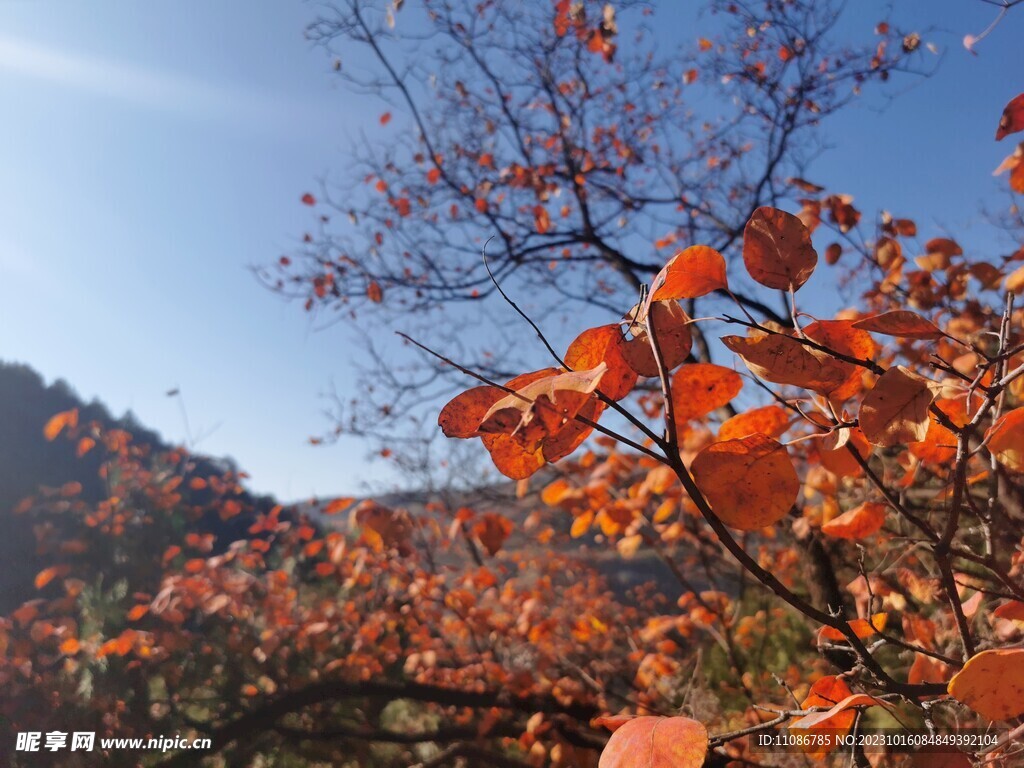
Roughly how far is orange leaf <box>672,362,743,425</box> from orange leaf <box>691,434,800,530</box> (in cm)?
9

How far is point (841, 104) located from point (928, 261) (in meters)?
2.53

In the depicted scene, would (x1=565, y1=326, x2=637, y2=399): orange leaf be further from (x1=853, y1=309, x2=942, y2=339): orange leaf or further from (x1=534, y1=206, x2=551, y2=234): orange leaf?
(x1=534, y1=206, x2=551, y2=234): orange leaf

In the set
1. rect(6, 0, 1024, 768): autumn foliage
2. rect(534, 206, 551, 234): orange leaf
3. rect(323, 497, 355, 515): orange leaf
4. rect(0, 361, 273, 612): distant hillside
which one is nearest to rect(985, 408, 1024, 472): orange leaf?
rect(6, 0, 1024, 768): autumn foliage

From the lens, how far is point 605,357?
17.1 inches

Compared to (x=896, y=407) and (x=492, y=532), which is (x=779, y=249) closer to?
(x=896, y=407)

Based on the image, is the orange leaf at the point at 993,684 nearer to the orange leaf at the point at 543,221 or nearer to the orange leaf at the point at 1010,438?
the orange leaf at the point at 1010,438

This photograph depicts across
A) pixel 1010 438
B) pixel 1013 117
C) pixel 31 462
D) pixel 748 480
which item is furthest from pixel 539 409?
pixel 31 462

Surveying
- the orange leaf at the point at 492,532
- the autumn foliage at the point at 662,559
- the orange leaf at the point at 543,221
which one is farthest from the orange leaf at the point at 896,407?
the orange leaf at the point at 543,221

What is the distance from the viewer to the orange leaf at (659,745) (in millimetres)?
389

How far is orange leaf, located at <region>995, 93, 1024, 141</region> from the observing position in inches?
25.7

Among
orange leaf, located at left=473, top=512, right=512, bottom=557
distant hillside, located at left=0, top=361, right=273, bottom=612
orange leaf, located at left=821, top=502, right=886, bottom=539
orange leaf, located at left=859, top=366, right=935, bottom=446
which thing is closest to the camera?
orange leaf, located at left=859, top=366, right=935, bottom=446

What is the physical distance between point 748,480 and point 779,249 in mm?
189

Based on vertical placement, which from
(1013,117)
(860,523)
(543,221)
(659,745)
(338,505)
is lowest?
(659,745)

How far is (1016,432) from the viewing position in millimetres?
474
